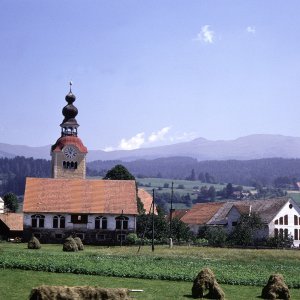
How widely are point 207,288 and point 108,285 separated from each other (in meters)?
5.87

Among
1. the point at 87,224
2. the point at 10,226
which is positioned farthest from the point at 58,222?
Result: the point at 10,226

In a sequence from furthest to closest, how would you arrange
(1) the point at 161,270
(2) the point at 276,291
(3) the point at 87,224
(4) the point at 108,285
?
(3) the point at 87,224 < (1) the point at 161,270 < (4) the point at 108,285 < (2) the point at 276,291

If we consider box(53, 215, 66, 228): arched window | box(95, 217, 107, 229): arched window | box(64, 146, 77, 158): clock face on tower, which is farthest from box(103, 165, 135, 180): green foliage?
box(53, 215, 66, 228): arched window

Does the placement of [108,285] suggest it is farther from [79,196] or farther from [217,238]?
[79,196]

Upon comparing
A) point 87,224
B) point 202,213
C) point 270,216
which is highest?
point 202,213

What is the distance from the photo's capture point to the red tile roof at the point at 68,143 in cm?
10412

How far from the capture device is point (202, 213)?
107m

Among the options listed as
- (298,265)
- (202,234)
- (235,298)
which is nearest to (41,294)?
(235,298)

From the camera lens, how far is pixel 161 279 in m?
37.9

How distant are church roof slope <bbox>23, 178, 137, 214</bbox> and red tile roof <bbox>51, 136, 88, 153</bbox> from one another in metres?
17.0

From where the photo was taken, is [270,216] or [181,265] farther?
[270,216]

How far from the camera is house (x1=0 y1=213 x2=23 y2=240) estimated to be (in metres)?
91.9

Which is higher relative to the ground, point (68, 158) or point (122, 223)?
point (68, 158)

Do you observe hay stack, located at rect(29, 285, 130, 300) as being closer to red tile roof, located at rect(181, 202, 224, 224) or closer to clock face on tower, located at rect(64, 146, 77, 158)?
red tile roof, located at rect(181, 202, 224, 224)
